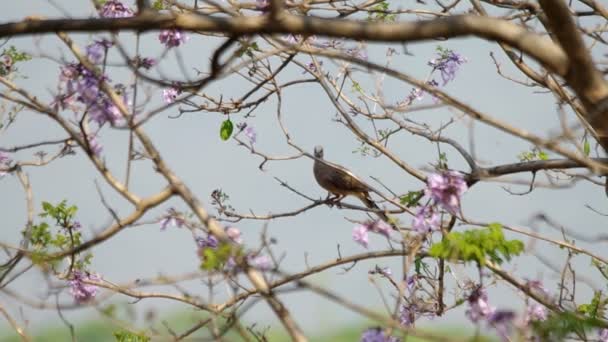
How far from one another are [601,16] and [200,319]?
2.79 meters

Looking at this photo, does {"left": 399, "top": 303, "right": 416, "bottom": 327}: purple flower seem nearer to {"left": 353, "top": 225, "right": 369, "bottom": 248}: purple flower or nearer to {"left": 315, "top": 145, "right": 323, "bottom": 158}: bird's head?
{"left": 353, "top": 225, "right": 369, "bottom": 248}: purple flower

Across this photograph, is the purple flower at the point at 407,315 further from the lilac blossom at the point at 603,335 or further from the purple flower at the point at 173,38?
the purple flower at the point at 173,38

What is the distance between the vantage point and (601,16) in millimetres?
4586

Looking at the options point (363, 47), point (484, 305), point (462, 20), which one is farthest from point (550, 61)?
point (363, 47)

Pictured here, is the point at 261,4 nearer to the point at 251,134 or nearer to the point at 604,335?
the point at 251,134

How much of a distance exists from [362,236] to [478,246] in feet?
1.74

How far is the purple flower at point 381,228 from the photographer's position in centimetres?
338

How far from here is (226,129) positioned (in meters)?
4.66

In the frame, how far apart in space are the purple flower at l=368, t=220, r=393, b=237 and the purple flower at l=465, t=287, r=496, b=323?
→ 1.35 feet

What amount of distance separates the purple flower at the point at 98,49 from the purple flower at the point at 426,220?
1354 mm

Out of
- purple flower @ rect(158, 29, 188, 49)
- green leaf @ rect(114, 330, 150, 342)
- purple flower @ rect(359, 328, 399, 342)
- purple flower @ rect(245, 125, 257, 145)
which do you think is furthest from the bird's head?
purple flower @ rect(359, 328, 399, 342)

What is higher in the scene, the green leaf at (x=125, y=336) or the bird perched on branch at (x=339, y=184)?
the bird perched on branch at (x=339, y=184)

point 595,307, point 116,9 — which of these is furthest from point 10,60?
point 595,307

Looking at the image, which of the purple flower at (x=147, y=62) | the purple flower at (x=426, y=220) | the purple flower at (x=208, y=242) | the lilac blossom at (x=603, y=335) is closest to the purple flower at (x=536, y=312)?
the lilac blossom at (x=603, y=335)
